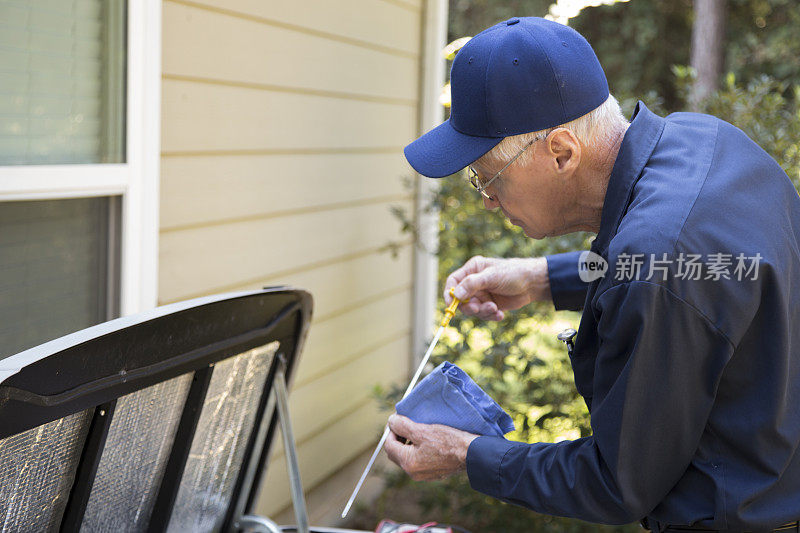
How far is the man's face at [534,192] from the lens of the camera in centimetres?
161

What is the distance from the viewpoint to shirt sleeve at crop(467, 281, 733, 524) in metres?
1.34

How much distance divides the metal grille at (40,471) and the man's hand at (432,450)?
24.3 inches

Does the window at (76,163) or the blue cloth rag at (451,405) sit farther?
the window at (76,163)

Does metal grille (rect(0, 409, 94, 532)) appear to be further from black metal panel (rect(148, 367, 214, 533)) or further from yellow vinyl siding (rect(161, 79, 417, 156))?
yellow vinyl siding (rect(161, 79, 417, 156))

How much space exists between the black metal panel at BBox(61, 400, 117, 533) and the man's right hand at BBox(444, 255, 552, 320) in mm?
1020

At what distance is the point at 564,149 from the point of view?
62.6 inches

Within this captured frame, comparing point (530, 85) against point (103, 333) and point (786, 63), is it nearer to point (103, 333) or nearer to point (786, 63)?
point (103, 333)

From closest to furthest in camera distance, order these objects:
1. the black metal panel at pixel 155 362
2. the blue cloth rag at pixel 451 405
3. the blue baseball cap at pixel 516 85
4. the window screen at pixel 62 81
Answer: the black metal panel at pixel 155 362
the blue baseball cap at pixel 516 85
the blue cloth rag at pixel 451 405
the window screen at pixel 62 81

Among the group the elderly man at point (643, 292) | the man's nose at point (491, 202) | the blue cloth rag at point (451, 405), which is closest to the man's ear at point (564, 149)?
the elderly man at point (643, 292)

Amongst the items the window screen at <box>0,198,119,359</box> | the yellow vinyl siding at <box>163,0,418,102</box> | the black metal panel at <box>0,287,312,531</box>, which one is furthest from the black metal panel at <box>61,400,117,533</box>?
the yellow vinyl siding at <box>163,0,418,102</box>

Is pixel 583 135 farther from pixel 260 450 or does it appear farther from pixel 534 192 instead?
pixel 260 450

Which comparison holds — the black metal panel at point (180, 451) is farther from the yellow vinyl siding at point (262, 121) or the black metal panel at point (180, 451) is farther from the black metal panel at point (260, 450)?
the yellow vinyl siding at point (262, 121)

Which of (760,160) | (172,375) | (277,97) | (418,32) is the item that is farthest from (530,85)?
(418,32)

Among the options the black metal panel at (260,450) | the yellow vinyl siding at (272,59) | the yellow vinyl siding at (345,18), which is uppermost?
the yellow vinyl siding at (345,18)
